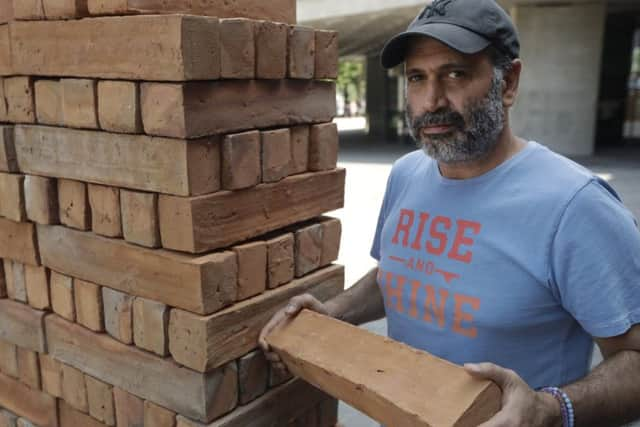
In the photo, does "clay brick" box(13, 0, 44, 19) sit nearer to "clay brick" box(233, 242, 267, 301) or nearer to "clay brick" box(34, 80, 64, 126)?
"clay brick" box(34, 80, 64, 126)

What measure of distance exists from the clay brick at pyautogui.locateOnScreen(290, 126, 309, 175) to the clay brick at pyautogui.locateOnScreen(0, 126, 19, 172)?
0.97 m

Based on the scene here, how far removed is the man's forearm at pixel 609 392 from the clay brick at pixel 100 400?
144 centimetres

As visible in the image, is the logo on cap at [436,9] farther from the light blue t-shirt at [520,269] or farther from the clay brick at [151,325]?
the clay brick at [151,325]

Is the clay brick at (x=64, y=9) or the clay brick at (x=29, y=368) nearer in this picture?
the clay brick at (x=64, y=9)

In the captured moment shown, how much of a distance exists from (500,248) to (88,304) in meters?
1.32

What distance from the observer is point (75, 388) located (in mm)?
2115

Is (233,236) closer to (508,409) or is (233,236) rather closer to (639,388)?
(508,409)

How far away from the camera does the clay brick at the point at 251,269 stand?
70.7 inches

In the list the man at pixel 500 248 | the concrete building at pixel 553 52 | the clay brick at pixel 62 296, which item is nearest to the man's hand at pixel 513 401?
the man at pixel 500 248

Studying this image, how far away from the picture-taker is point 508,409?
1.31 m

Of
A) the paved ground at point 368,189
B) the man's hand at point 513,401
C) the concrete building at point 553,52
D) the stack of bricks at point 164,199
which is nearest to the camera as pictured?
the man's hand at point 513,401

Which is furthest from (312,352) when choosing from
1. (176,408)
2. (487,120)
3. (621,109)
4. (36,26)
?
(621,109)

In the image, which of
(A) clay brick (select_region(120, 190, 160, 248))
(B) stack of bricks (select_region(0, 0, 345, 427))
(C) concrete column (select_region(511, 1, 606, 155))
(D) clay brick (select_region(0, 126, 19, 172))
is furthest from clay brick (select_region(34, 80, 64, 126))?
(C) concrete column (select_region(511, 1, 606, 155))

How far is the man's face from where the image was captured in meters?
1.72
